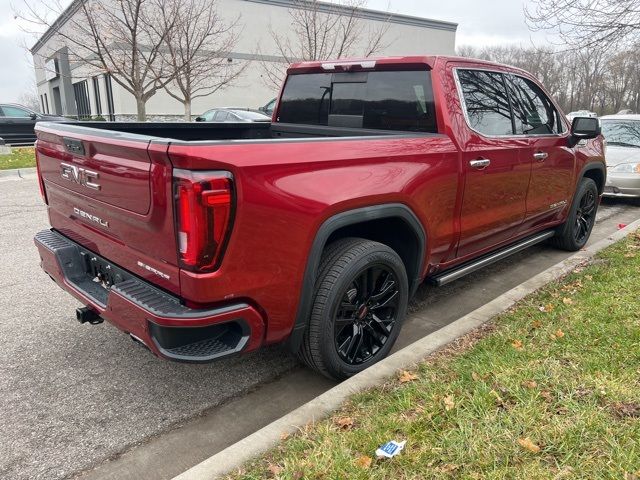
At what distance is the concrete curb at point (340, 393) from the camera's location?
2.22m

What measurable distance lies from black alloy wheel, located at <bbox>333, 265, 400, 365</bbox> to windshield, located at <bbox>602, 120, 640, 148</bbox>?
803cm

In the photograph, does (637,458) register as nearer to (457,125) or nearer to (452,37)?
(457,125)

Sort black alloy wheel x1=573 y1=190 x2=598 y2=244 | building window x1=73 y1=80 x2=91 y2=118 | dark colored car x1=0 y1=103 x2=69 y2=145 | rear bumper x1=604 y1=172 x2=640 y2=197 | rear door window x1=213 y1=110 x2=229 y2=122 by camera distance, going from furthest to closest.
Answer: building window x1=73 y1=80 x2=91 y2=118
dark colored car x1=0 y1=103 x2=69 y2=145
rear door window x1=213 y1=110 x2=229 y2=122
rear bumper x1=604 y1=172 x2=640 y2=197
black alloy wheel x1=573 y1=190 x2=598 y2=244

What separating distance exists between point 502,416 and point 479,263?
1.81 meters

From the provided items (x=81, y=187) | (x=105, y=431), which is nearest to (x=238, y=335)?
(x=105, y=431)

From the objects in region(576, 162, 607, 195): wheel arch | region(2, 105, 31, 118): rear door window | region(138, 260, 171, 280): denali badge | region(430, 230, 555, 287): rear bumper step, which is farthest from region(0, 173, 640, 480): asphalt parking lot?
region(2, 105, 31, 118): rear door window

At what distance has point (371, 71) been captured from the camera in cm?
382

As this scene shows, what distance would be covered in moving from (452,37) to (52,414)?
40451mm

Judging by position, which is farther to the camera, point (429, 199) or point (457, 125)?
point (457, 125)

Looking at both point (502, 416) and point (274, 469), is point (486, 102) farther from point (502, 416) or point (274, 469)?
point (274, 469)

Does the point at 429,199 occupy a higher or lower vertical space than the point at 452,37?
lower

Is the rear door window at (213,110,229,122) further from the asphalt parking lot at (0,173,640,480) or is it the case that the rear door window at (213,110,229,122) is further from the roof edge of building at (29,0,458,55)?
the asphalt parking lot at (0,173,640,480)

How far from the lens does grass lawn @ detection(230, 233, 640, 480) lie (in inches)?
83.9

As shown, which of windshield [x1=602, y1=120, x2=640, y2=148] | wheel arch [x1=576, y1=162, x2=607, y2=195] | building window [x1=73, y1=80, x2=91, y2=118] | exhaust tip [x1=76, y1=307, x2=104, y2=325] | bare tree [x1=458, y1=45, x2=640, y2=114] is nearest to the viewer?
exhaust tip [x1=76, y1=307, x2=104, y2=325]
